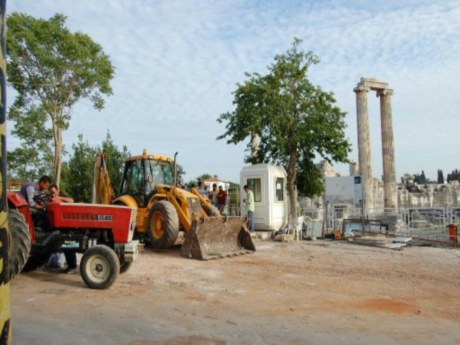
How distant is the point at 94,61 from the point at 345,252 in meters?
15.9

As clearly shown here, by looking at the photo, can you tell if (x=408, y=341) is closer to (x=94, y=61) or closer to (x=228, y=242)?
(x=228, y=242)

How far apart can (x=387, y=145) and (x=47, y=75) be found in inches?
1033

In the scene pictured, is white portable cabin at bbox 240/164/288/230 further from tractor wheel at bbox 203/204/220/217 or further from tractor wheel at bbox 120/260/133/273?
tractor wheel at bbox 120/260/133/273

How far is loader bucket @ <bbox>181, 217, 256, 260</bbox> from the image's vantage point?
36.9 ft

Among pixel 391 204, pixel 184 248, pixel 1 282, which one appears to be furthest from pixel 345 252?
pixel 391 204

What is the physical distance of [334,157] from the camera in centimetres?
1964

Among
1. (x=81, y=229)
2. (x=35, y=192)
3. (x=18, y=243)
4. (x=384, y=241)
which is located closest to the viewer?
(x=18, y=243)

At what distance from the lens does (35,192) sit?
8.70 m

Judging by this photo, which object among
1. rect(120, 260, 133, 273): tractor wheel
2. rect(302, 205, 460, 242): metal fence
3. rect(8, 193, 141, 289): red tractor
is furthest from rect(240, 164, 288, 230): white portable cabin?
rect(8, 193, 141, 289): red tractor

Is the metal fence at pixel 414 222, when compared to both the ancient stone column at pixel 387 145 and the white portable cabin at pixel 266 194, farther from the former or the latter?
the ancient stone column at pixel 387 145

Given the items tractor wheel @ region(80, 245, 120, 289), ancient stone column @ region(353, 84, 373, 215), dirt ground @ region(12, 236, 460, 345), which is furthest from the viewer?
ancient stone column @ region(353, 84, 373, 215)

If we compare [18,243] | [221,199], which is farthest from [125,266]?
[221,199]

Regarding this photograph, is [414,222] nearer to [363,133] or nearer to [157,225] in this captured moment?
[157,225]

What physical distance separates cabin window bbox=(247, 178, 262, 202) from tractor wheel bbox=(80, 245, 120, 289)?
35.6 ft
